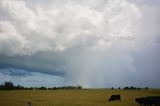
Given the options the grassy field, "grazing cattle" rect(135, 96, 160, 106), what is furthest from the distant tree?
"grazing cattle" rect(135, 96, 160, 106)

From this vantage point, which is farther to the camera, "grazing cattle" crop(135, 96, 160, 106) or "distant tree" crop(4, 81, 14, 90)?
"distant tree" crop(4, 81, 14, 90)

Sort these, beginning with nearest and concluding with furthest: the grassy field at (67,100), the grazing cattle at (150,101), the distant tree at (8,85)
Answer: the grazing cattle at (150,101), the grassy field at (67,100), the distant tree at (8,85)

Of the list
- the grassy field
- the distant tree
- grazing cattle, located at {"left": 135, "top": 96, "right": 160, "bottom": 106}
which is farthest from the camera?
the distant tree

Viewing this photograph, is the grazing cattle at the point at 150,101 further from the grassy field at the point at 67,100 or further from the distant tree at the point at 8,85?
the distant tree at the point at 8,85

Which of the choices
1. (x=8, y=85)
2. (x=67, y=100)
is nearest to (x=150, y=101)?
(x=67, y=100)

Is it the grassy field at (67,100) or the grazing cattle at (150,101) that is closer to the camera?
the grazing cattle at (150,101)

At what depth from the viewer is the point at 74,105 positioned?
4000cm

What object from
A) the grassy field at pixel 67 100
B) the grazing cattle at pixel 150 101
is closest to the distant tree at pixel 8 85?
the grassy field at pixel 67 100

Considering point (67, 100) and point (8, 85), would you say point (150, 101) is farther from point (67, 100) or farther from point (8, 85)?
point (8, 85)

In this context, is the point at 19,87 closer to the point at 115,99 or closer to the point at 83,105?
the point at 115,99

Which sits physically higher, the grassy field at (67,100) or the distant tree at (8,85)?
the distant tree at (8,85)

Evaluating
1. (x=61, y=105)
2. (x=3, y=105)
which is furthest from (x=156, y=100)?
(x=3, y=105)

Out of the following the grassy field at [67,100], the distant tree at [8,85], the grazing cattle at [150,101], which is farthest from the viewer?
the distant tree at [8,85]

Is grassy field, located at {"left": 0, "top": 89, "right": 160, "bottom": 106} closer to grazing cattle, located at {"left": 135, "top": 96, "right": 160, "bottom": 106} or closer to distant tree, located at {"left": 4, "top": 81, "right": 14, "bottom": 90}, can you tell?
grazing cattle, located at {"left": 135, "top": 96, "right": 160, "bottom": 106}
